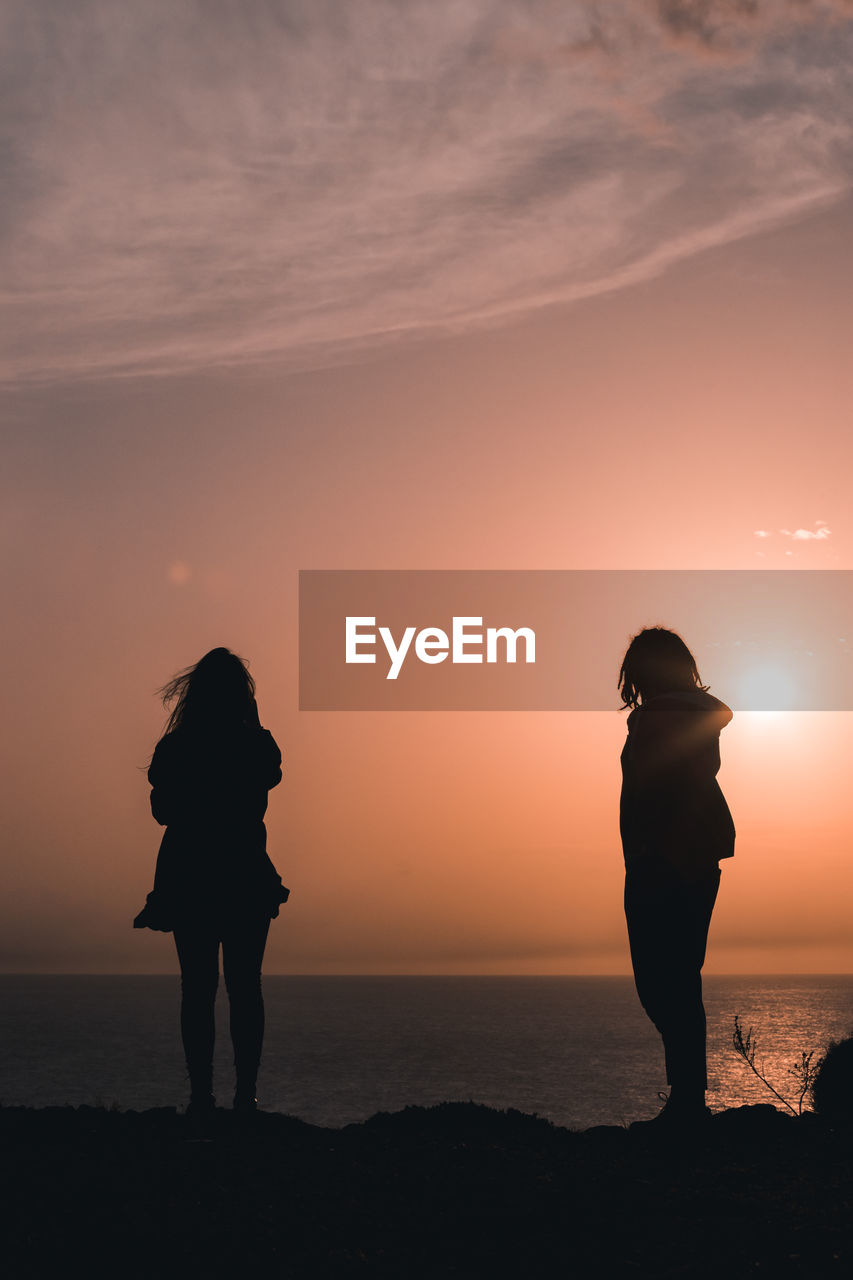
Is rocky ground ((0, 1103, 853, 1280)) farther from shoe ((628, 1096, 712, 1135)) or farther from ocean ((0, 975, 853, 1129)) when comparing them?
ocean ((0, 975, 853, 1129))

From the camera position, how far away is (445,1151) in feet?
16.6

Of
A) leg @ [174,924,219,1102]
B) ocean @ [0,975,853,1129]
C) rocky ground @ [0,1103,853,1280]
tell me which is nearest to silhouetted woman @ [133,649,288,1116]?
leg @ [174,924,219,1102]

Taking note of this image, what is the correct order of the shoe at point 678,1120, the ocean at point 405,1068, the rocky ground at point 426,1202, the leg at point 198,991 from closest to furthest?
the rocky ground at point 426,1202, the shoe at point 678,1120, the leg at point 198,991, the ocean at point 405,1068

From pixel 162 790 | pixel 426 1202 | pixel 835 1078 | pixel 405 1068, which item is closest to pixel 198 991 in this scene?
pixel 162 790

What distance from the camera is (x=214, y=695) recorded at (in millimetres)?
6238

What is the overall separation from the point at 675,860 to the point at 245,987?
8.12ft

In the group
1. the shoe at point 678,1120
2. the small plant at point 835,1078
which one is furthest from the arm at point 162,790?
the small plant at point 835,1078

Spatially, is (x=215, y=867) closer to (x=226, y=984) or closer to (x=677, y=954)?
(x=226, y=984)

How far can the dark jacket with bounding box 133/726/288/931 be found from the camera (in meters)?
5.86

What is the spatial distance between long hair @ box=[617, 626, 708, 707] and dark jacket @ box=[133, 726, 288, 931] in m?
2.14

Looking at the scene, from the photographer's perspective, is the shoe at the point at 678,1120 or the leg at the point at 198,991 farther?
the leg at the point at 198,991

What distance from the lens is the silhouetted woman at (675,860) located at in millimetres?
5648

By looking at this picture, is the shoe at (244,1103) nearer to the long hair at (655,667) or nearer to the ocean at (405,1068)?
the long hair at (655,667)

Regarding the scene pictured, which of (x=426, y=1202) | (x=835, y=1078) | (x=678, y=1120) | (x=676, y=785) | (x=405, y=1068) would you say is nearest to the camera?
(x=426, y=1202)
